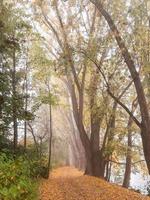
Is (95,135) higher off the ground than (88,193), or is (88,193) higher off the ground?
(95,135)

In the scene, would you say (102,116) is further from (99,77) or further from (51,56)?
(51,56)

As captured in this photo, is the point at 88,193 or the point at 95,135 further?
the point at 95,135

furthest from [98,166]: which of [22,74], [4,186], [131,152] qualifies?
[4,186]

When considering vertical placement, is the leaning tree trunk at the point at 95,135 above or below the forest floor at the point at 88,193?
above

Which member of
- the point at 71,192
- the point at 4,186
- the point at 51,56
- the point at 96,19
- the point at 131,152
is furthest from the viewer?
the point at 51,56

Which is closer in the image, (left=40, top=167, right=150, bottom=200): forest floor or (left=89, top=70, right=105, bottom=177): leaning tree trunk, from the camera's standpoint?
(left=40, top=167, right=150, bottom=200): forest floor

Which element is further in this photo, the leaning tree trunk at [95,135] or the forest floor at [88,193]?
the leaning tree trunk at [95,135]

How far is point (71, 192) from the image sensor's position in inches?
536

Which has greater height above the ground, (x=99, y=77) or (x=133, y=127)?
(x=99, y=77)

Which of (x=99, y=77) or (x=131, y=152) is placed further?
(x=131, y=152)

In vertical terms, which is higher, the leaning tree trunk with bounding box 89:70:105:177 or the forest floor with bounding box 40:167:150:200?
the leaning tree trunk with bounding box 89:70:105:177

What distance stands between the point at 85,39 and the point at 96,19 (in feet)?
9.54

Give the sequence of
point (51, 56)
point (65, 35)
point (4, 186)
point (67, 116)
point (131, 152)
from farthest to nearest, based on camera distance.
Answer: point (67, 116)
point (51, 56)
point (131, 152)
point (65, 35)
point (4, 186)

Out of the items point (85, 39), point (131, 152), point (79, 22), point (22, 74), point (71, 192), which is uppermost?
point (79, 22)
